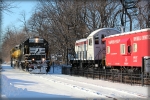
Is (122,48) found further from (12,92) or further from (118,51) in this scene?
(12,92)

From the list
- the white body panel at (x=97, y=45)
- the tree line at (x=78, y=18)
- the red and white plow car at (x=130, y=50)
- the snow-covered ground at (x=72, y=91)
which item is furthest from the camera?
the tree line at (x=78, y=18)

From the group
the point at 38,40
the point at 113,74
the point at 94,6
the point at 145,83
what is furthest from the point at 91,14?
the point at 145,83

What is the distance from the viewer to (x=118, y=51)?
21.1 meters

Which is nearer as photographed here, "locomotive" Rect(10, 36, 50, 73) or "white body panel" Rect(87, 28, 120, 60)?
"white body panel" Rect(87, 28, 120, 60)

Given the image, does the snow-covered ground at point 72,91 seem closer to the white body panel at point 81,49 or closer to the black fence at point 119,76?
the black fence at point 119,76

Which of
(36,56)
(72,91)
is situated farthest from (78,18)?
(72,91)

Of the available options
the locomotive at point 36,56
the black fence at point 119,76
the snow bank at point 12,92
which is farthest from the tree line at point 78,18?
Result: the snow bank at point 12,92

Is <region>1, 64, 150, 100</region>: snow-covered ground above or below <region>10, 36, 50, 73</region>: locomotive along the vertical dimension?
below

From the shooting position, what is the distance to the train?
58.0ft

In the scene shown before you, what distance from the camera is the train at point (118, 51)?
58.0 feet

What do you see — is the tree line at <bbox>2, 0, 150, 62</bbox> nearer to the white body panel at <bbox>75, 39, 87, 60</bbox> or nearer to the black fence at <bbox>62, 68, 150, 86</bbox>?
the white body panel at <bbox>75, 39, 87, 60</bbox>

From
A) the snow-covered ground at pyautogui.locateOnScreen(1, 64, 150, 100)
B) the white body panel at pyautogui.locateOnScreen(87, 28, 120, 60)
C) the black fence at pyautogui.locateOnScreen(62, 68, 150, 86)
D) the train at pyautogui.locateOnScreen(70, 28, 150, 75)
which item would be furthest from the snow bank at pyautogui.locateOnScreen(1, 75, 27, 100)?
the white body panel at pyautogui.locateOnScreen(87, 28, 120, 60)

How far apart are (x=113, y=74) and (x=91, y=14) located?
2771cm

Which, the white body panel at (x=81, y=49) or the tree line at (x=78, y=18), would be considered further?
the tree line at (x=78, y=18)
